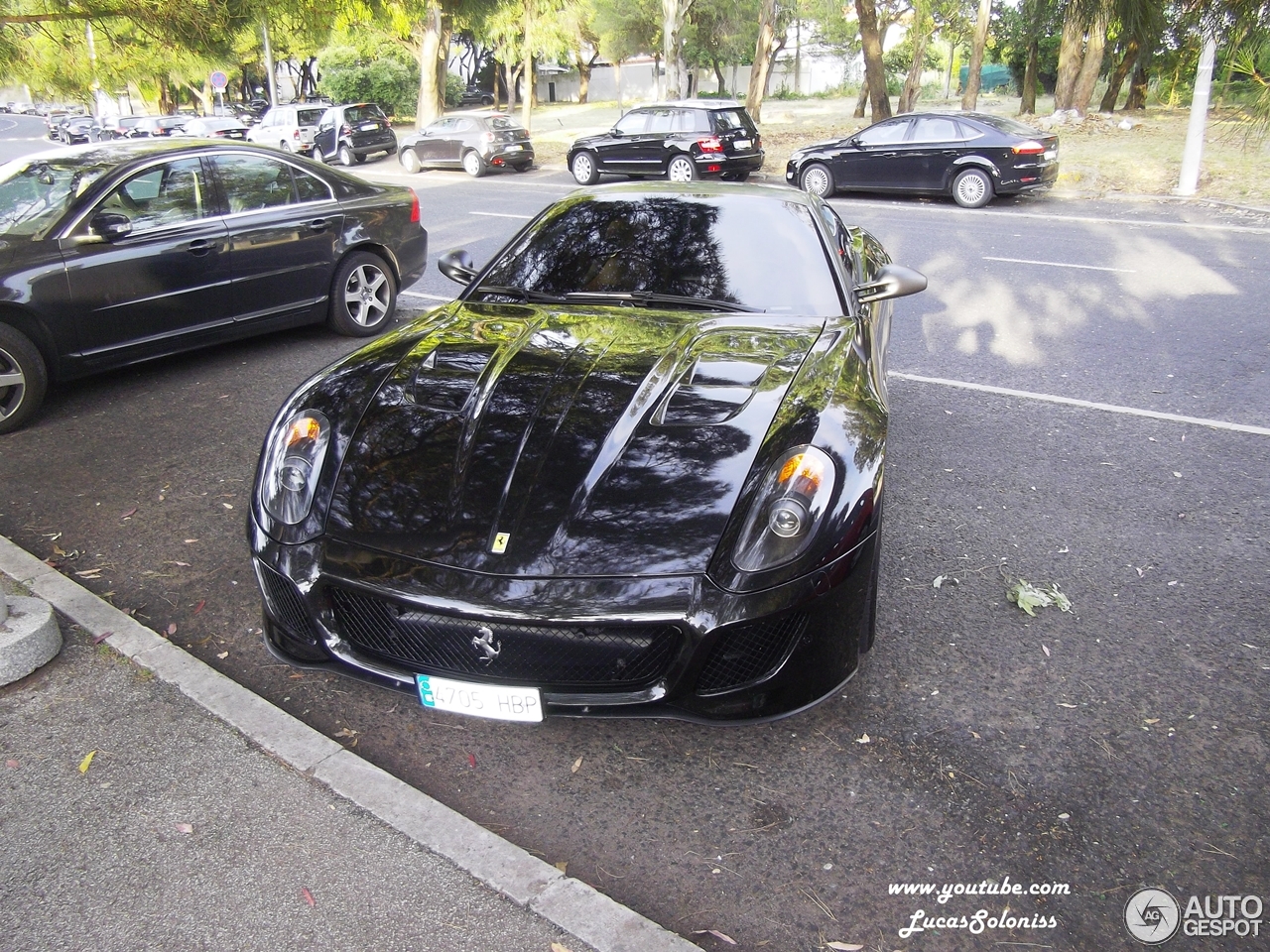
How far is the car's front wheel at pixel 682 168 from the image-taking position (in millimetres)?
17266

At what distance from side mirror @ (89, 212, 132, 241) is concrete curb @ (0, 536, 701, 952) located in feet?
9.20

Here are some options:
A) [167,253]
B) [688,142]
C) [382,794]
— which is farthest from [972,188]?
[382,794]

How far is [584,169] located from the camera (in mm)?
19438

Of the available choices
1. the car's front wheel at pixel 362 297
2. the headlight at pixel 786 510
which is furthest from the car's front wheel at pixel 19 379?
the headlight at pixel 786 510

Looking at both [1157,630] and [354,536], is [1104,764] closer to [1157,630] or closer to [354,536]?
[1157,630]

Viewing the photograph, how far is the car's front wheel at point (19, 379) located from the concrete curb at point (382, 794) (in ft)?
7.42

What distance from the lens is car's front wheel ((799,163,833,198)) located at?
16.4 m

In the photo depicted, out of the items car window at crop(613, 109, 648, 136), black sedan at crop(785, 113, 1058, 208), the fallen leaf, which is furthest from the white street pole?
the fallen leaf

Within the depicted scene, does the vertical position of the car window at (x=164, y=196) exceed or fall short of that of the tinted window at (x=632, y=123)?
it falls short

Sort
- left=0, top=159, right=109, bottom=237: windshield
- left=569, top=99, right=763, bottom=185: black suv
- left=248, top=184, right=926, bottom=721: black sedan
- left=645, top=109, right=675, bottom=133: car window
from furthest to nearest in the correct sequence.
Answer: left=645, top=109, right=675, bottom=133: car window, left=569, top=99, right=763, bottom=185: black suv, left=0, top=159, right=109, bottom=237: windshield, left=248, top=184, right=926, bottom=721: black sedan

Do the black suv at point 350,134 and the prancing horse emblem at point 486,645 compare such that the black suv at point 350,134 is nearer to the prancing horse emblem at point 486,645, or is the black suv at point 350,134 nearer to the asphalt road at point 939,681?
the asphalt road at point 939,681

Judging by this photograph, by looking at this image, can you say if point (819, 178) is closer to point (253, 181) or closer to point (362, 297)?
point (362, 297)

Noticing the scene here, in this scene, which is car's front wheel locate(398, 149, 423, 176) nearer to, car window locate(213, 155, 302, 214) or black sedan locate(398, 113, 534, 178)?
black sedan locate(398, 113, 534, 178)

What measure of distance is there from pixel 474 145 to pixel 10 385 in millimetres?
17087
